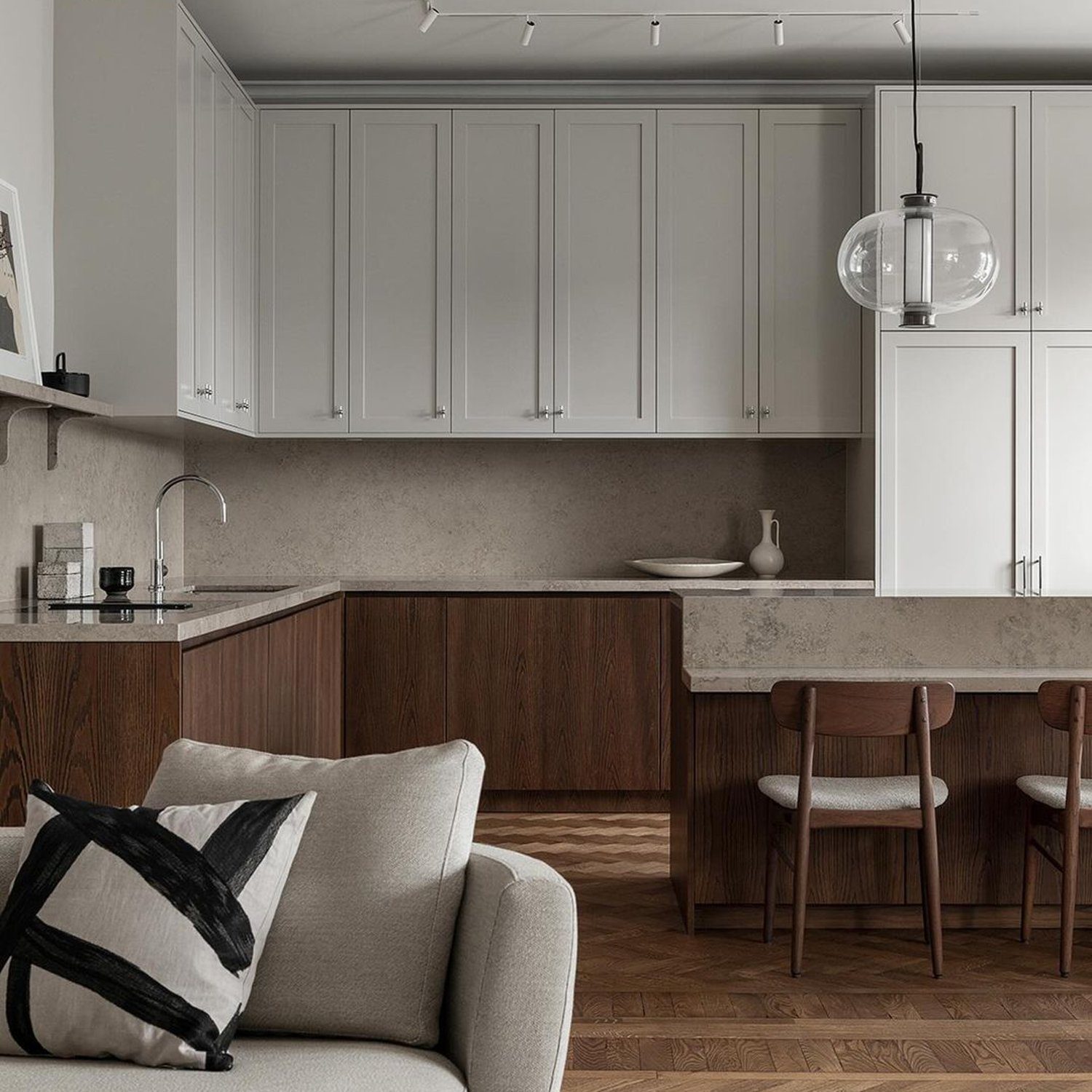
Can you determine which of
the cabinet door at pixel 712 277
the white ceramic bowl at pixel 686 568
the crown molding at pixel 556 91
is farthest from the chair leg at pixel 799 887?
the crown molding at pixel 556 91

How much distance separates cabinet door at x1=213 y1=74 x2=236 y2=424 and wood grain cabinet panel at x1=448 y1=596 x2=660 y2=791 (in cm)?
116

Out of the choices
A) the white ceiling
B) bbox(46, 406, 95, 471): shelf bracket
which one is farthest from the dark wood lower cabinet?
the white ceiling

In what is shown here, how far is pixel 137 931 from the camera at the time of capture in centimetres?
149

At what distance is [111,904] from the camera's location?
1500 mm

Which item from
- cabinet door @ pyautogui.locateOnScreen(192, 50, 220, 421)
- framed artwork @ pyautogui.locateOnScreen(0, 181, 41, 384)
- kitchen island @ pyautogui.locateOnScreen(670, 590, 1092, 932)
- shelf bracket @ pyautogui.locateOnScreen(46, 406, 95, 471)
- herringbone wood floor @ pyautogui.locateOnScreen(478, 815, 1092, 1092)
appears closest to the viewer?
herringbone wood floor @ pyautogui.locateOnScreen(478, 815, 1092, 1092)

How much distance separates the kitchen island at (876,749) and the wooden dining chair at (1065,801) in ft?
0.48

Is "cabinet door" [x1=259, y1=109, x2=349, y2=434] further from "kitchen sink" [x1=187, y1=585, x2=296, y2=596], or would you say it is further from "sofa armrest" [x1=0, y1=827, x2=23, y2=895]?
"sofa armrest" [x1=0, y1=827, x2=23, y2=895]

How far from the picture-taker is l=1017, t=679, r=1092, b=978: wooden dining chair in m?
2.89

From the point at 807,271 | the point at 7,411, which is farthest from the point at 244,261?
the point at 807,271

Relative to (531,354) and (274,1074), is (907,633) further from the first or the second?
(274,1074)

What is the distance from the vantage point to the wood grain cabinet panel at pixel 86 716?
2.72m

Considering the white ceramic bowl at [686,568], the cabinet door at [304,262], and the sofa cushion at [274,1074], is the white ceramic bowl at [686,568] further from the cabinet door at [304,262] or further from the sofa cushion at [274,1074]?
the sofa cushion at [274,1074]

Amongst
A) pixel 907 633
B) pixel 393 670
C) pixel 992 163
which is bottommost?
pixel 393 670

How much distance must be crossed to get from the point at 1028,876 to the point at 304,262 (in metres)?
3.43
